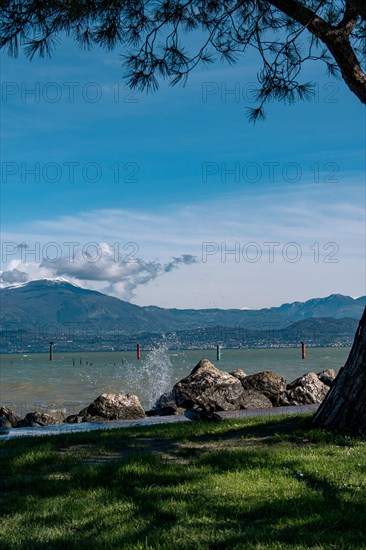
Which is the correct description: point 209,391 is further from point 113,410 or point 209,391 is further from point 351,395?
point 351,395

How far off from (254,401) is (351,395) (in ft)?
36.2

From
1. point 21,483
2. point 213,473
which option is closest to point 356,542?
point 213,473

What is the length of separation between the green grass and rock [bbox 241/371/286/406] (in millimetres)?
11707

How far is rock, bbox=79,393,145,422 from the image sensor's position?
20.7m

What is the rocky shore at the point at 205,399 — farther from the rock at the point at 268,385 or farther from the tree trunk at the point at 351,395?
the tree trunk at the point at 351,395

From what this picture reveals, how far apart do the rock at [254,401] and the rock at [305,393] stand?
2.96ft

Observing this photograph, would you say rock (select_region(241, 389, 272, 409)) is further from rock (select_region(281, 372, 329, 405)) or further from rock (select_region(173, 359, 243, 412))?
rock (select_region(281, 372, 329, 405))

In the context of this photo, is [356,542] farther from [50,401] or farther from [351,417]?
[50,401]

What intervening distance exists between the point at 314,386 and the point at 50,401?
63.3 ft

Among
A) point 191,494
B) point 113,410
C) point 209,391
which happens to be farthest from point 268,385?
point 191,494

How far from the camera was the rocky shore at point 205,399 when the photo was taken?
67.8ft

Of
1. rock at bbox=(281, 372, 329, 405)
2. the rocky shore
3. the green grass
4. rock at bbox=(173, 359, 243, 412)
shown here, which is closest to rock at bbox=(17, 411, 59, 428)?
the rocky shore

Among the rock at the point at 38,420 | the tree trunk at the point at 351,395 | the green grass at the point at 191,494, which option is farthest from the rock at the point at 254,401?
the green grass at the point at 191,494

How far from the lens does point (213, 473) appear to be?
7586 millimetres
